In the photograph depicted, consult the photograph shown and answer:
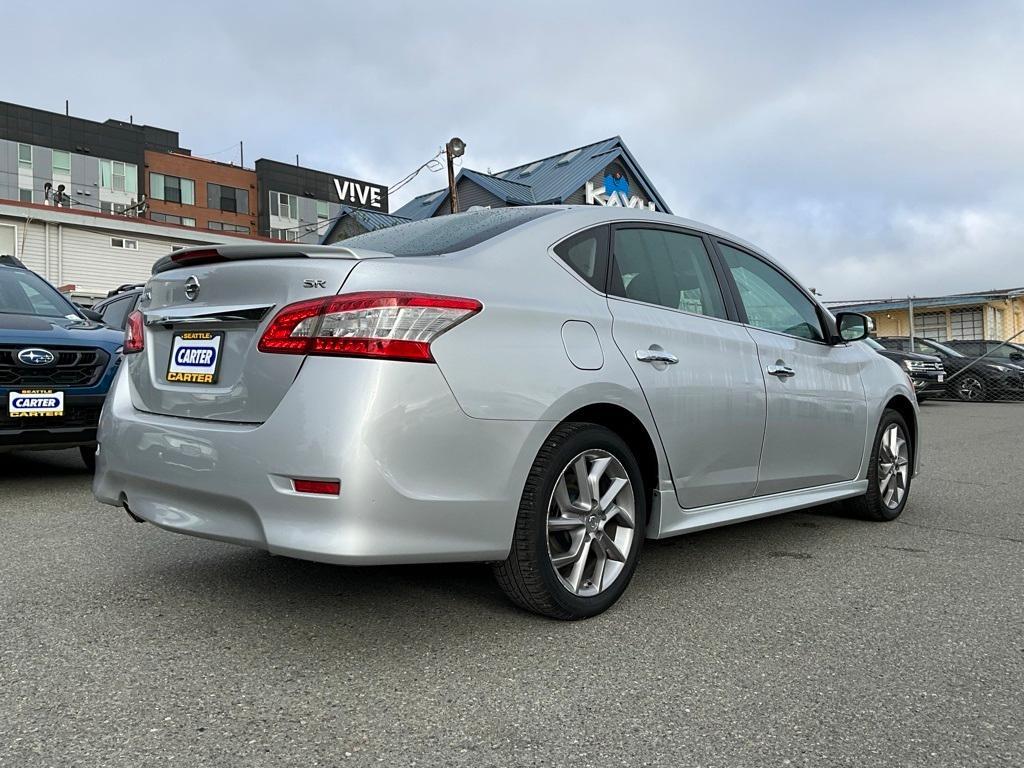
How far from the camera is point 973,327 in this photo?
102ft

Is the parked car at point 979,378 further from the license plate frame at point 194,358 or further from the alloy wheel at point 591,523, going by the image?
the license plate frame at point 194,358

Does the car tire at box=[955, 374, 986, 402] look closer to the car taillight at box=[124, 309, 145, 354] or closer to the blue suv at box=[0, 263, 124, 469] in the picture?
the blue suv at box=[0, 263, 124, 469]

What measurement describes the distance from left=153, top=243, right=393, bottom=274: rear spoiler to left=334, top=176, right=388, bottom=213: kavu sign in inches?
1958

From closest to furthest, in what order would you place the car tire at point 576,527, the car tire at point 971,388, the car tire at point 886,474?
the car tire at point 576,527 < the car tire at point 886,474 < the car tire at point 971,388

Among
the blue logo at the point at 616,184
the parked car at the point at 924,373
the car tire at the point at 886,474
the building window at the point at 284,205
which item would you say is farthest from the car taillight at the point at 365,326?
the building window at the point at 284,205

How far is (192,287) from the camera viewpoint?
3.02 meters

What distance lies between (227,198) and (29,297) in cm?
4905

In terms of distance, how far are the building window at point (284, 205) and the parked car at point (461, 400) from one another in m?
51.9

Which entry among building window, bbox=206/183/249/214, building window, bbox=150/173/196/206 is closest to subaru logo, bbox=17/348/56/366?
building window, bbox=150/173/196/206

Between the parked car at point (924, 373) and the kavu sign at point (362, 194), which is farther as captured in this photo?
the kavu sign at point (362, 194)

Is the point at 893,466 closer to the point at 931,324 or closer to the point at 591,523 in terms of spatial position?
the point at 591,523

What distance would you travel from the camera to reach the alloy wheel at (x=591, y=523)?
9.82ft

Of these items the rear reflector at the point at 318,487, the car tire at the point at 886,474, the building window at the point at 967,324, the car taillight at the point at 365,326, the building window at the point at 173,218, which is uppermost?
the building window at the point at 173,218

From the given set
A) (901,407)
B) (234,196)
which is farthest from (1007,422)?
(234,196)
